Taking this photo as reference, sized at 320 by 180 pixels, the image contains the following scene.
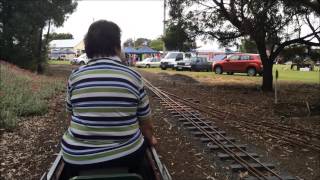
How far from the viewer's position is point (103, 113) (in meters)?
3.84

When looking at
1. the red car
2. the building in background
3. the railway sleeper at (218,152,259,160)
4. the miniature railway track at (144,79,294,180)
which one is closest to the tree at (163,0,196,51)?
the miniature railway track at (144,79,294,180)

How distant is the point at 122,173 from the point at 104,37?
1028 mm

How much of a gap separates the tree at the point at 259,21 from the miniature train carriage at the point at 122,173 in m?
11.5

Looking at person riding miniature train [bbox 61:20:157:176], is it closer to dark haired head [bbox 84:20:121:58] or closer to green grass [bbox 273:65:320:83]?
dark haired head [bbox 84:20:121:58]

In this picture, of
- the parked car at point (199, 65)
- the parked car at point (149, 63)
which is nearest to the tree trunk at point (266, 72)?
the parked car at point (199, 65)

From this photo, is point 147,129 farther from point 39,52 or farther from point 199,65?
point 199,65

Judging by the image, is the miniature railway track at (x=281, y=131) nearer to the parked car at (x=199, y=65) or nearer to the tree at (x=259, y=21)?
the tree at (x=259, y=21)


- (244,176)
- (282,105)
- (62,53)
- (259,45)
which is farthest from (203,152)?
(62,53)

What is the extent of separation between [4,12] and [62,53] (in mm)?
69978

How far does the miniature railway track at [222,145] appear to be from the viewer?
8.38 m

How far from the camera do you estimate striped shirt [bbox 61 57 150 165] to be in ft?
12.4

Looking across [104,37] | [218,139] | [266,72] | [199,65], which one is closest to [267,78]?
[266,72]

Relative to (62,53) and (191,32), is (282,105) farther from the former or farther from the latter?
(62,53)

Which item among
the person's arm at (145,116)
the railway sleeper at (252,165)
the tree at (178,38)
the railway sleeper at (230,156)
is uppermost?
the tree at (178,38)
